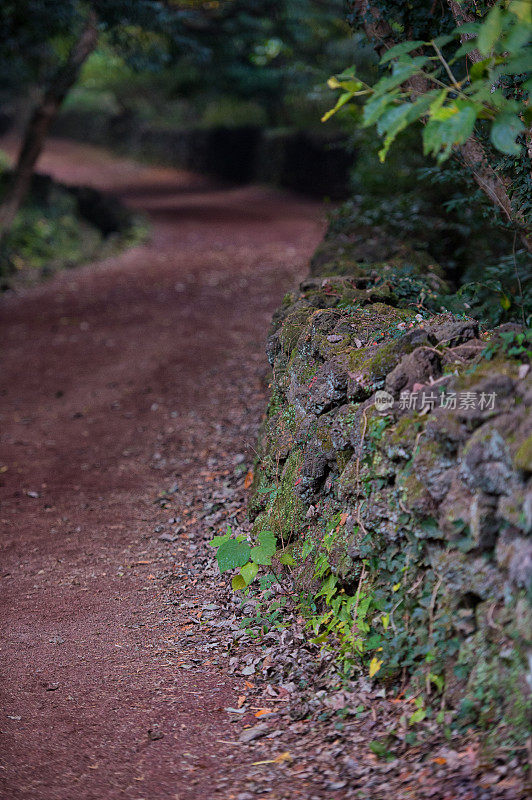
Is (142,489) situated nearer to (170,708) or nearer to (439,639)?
(170,708)

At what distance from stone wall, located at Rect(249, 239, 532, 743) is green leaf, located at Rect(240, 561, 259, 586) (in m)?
0.25

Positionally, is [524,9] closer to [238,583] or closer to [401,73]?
[401,73]

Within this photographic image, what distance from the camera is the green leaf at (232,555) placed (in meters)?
4.06

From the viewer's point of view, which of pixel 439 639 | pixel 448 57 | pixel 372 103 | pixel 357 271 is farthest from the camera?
pixel 357 271

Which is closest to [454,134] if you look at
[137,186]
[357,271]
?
[357,271]

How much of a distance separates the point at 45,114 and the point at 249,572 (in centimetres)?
1208

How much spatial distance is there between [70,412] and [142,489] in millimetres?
2127

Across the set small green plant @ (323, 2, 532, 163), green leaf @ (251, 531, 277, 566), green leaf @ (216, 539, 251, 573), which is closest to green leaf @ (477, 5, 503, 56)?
small green plant @ (323, 2, 532, 163)

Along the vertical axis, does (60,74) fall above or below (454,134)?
above

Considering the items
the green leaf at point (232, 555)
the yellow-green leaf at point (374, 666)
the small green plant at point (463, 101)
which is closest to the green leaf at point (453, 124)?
the small green plant at point (463, 101)

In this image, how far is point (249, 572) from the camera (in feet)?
13.5

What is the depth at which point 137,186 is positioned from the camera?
79.2 feet

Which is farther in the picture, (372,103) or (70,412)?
(70,412)

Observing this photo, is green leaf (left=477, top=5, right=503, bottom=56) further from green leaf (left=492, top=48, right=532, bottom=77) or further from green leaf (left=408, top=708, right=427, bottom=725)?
green leaf (left=408, top=708, right=427, bottom=725)
